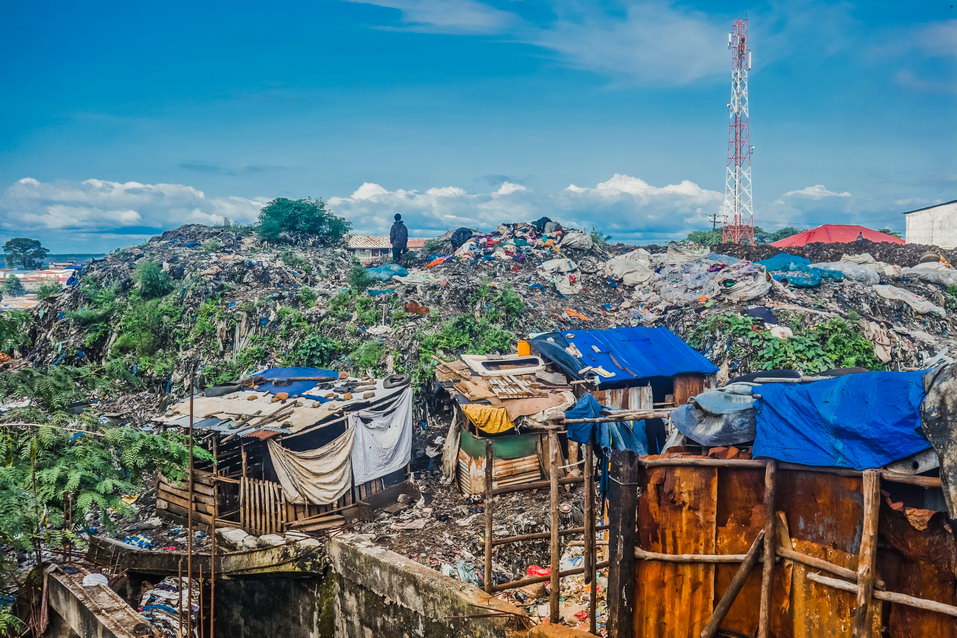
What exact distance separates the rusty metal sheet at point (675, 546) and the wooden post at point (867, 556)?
82 cm

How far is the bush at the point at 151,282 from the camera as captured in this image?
55.5 ft

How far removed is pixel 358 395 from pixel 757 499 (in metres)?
6.93

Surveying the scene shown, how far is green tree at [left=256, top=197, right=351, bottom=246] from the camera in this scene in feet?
72.9

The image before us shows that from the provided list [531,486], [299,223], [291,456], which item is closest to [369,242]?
[299,223]

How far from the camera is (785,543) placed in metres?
Result: 3.82

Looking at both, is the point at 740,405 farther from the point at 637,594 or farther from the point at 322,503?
the point at 322,503

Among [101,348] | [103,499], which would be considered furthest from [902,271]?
[101,348]

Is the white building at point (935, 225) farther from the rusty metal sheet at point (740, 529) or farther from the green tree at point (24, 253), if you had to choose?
the green tree at point (24, 253)

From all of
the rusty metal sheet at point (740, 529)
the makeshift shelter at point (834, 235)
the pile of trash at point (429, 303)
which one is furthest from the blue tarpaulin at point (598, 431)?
the makeshift shelter at point (834, 235)

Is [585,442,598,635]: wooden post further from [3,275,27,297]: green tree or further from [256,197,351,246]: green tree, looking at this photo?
[3,275,27,297]: green tree

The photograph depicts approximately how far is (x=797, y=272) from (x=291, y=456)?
15.0 meters

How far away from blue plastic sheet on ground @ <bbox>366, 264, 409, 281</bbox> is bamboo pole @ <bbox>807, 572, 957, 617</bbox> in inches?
613

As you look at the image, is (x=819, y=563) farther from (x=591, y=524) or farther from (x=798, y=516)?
(x=591, y=524)

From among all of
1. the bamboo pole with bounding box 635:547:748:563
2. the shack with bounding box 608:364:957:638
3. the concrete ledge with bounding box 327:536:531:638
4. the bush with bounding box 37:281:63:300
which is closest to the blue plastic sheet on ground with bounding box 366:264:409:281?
the bush with bounding box 37:281:63:300
